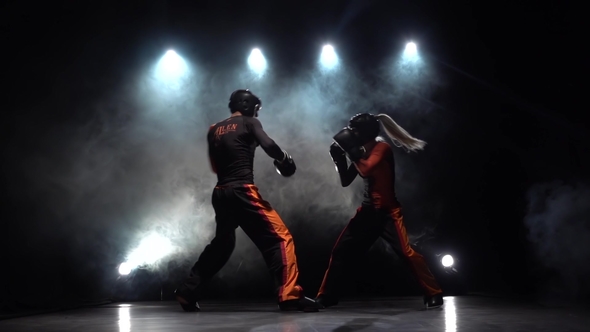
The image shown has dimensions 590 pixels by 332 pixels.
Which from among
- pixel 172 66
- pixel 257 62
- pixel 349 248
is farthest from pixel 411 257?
pixel 172 66

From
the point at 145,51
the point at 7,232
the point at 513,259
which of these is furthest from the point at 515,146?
the point at 7,232

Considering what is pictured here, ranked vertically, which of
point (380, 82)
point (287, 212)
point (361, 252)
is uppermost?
point (380, 82)

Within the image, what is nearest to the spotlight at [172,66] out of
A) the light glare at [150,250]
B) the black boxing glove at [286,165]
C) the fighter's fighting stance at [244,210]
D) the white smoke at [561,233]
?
the light glare at [150,250]

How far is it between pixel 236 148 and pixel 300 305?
4.49ft

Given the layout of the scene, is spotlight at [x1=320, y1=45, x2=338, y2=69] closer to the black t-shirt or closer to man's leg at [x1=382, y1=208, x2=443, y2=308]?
the black t-shirt

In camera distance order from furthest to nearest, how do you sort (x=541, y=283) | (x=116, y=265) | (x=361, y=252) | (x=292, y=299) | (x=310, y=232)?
(x=310, y=232), (x=116, y=265), (x=541, y=283), (x=361, y=252), (x=292, y=299)

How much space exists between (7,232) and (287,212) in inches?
149

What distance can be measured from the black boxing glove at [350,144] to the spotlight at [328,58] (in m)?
3.82

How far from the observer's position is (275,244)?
177 inches

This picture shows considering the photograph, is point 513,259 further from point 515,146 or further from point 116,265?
point 116,265

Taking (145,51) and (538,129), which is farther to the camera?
(145,51)

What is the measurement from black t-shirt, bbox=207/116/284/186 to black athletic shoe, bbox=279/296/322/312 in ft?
3.36

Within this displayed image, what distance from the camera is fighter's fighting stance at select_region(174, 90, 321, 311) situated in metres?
4.43

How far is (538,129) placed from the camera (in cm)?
779
